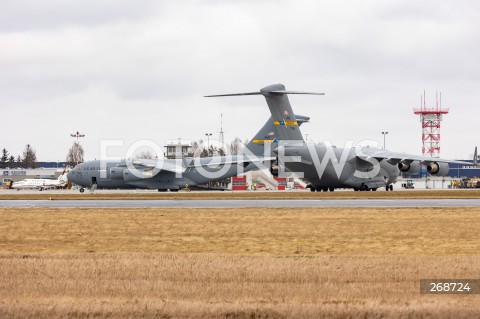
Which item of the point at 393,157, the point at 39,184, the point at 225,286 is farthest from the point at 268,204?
the point at 39,184

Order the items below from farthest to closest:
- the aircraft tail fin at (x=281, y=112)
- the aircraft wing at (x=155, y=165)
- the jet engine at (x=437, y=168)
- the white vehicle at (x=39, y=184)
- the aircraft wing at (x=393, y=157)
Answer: the white vehicle at (x=39, y=184)
the aircraft wing at (x=155, y=165)
the aircraft wing at (x=393, y=157)
the jet engine at (x=437, y=168)
the aircraft tail fin at (x=281, y=112)

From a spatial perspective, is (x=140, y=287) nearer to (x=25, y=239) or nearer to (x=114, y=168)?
(x=25, y=239)

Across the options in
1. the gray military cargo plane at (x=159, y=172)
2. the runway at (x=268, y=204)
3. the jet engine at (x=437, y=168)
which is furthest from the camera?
the gray military cargo plane at (x=159, y=172)

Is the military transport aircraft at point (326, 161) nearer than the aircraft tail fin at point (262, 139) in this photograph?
Yes

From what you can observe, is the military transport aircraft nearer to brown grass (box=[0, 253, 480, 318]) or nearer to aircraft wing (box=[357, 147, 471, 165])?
aircraft wing (box=[357, 147, 471, 165])

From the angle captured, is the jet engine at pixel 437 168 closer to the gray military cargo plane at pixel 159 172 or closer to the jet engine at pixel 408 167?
the jet engine at pixel 408 167

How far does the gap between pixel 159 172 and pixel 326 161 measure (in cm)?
2332

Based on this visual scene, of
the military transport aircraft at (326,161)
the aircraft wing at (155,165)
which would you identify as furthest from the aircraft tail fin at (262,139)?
the military transport aircraft at (326,161)

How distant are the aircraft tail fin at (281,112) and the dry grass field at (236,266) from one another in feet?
121

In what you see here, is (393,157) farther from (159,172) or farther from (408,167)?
(159,172)

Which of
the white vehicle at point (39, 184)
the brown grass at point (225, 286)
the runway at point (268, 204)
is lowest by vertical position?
the brown grass at point (225, 286)

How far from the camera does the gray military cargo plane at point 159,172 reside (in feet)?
274

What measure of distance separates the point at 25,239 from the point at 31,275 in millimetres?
9533

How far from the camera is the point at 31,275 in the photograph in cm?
1509
